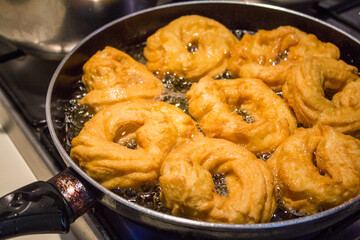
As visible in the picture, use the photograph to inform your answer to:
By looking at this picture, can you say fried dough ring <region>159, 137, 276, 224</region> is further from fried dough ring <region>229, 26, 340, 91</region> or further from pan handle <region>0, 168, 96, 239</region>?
fried dough ring <region>229, 26, 340, 91</region>

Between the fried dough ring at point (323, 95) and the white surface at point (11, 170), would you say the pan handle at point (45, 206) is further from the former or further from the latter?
the fried dough ring at point (323, 95)

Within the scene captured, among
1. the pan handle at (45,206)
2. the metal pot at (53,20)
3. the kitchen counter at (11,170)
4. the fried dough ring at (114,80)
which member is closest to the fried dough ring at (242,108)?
the fried dough ring at (114,80)

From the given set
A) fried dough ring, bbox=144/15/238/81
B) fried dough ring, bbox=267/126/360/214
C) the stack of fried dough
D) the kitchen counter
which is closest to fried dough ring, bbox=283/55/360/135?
the stack of fried dough

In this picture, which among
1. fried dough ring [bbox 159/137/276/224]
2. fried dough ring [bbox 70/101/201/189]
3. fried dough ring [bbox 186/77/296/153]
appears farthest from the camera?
fried dough ring [bbox 186/77/296/153]

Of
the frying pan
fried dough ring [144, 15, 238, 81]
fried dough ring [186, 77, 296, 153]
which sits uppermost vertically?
fried dough ring [144, 15, 238, 81]

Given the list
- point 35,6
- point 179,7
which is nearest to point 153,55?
point 179,7

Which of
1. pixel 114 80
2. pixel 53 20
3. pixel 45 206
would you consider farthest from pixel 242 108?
pixel 53 20

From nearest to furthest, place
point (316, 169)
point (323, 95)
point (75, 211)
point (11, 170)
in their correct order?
point (75, 211), point (316, 169), point (323, 95), point (11, 170)

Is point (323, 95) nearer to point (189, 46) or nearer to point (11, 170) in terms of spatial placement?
point (189, 46)
